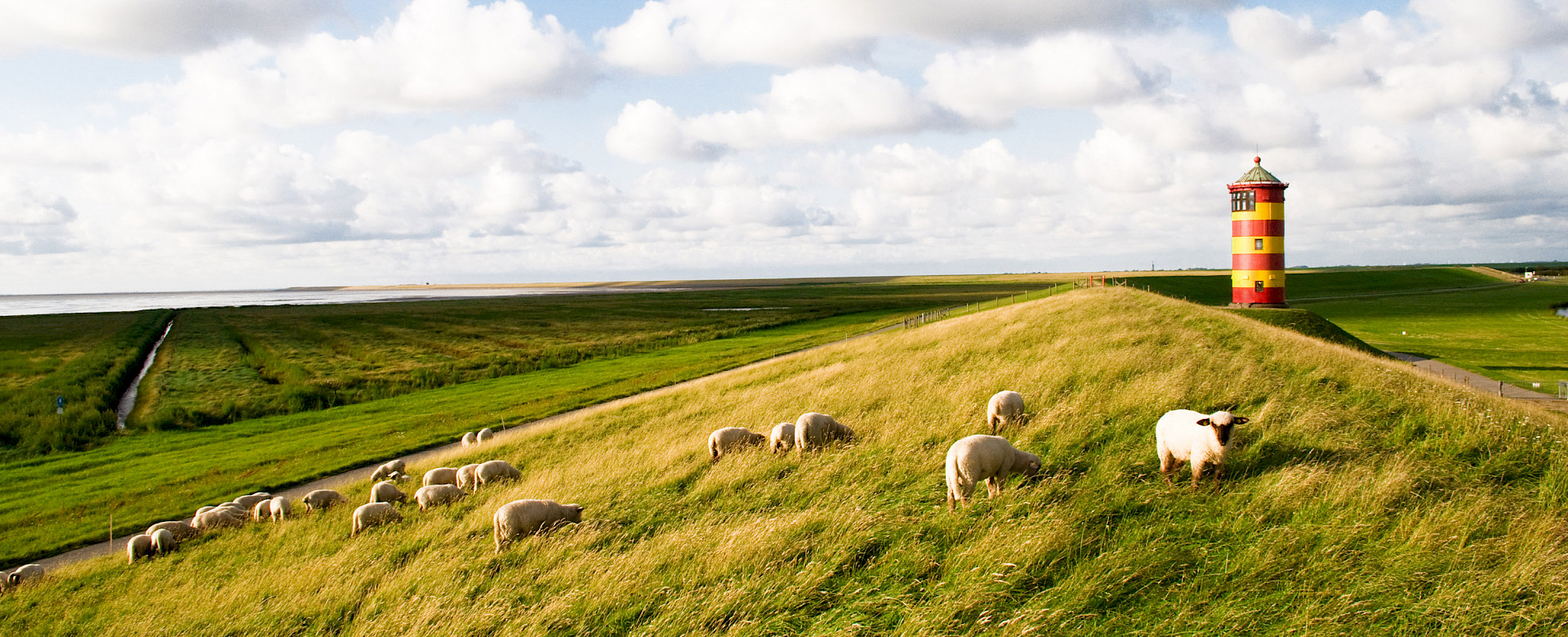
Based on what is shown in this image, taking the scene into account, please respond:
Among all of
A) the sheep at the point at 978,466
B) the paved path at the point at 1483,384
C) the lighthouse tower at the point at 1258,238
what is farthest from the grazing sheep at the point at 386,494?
the lighthouse tower at the point at 1258,238

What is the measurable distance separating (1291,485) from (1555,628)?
2.90 meters

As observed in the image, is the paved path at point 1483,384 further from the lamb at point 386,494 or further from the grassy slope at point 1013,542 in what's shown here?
the lamb at point 386,494

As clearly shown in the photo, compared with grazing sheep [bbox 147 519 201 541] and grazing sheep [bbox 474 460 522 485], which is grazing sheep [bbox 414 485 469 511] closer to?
grazing sheep [bbox 474 460 522 485]

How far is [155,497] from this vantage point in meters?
21.9

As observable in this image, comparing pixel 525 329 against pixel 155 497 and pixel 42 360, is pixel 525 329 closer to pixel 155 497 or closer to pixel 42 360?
pixel 42 360

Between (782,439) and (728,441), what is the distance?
122cm

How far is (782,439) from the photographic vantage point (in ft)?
49.5

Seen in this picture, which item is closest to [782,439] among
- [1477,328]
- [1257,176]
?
[1257,176]

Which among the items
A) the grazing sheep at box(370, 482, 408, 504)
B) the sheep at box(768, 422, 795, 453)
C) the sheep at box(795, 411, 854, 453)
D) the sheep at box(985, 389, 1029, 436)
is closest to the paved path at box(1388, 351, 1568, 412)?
the sheep at box(985, 389, 1029, 436)

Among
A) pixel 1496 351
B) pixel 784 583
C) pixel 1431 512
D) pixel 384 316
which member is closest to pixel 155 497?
pixel 784 583

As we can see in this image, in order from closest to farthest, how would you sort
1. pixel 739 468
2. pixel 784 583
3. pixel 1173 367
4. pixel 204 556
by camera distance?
pixel 784 583 → pixel 739 468 → pixel 204 556 → pixel 1173 367

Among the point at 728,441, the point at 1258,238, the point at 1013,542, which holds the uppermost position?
the point at 1258,238

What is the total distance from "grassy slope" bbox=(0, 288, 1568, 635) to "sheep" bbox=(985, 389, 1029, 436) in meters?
0.51

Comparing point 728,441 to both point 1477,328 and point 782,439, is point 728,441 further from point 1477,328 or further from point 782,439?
point 1477,328
